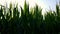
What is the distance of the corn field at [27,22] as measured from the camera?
1528 mm

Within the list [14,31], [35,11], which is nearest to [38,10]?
[35,11]

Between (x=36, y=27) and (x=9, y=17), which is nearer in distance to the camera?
(x=36, y=27)

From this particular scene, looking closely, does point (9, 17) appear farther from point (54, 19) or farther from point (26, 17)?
point (54, 19)

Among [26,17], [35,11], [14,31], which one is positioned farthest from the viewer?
[35,11]

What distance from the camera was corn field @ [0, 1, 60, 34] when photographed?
→ 1.53 m

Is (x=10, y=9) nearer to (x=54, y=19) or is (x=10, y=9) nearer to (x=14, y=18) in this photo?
(x=14, y=18)

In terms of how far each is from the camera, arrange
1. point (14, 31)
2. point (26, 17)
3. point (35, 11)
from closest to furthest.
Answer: point (14, 31)
point (26, 17)
point (35, 11)

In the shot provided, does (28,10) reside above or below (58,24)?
above

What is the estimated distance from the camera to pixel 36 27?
5.17 ft

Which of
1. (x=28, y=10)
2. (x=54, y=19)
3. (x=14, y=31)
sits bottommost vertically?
(x=14, y=31)

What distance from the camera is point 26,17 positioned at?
164cm

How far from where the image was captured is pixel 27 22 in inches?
62.6

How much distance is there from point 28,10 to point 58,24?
1.28ft

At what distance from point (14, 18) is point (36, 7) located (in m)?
0.32
